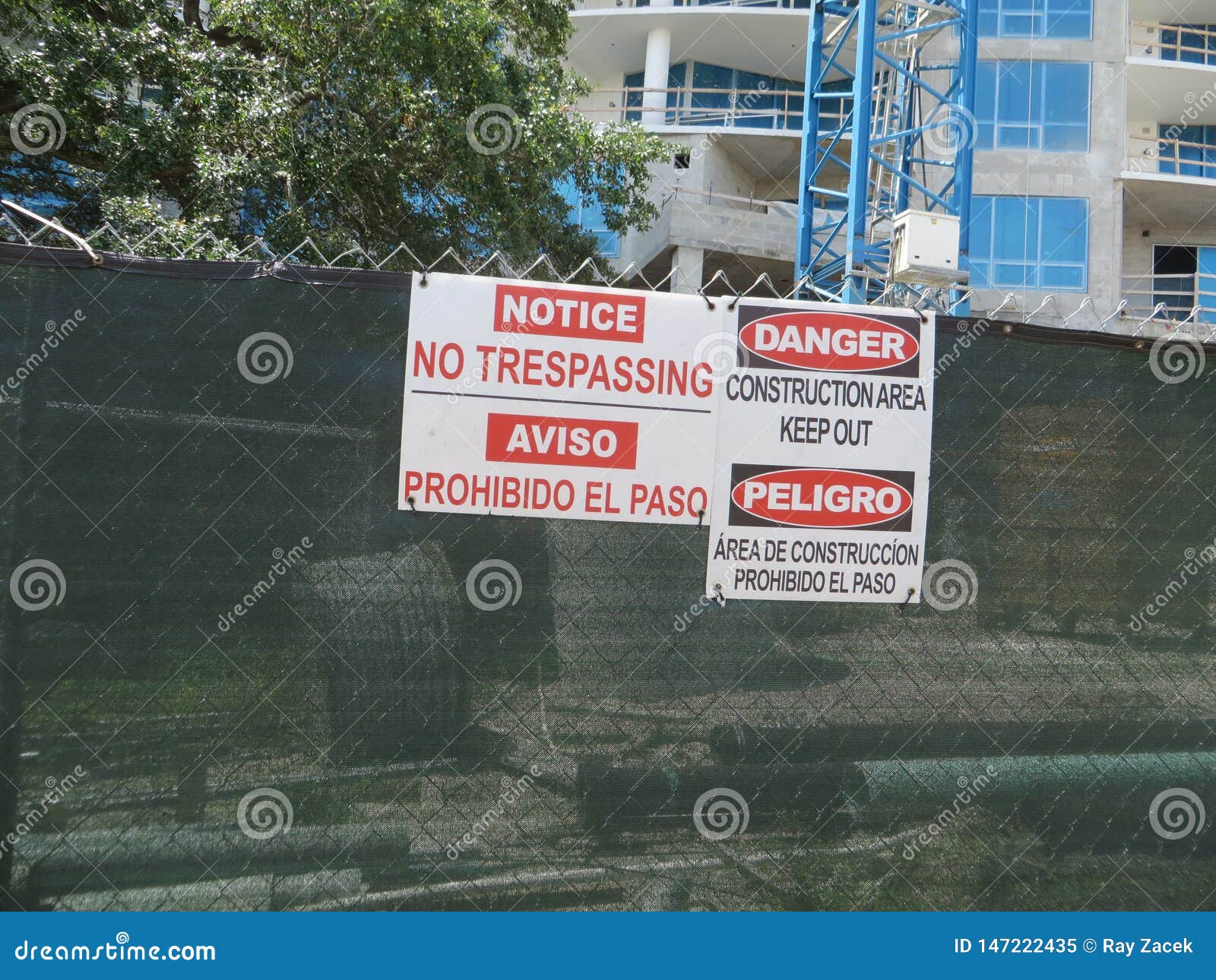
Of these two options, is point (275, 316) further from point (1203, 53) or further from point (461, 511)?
point (1203, 53)

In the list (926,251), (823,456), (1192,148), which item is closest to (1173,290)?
(1192,148)

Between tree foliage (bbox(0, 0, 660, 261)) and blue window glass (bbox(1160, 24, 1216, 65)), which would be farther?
blue window glass (bbox(1160, 24, 1216, 65))

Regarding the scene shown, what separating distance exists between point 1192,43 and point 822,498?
33.7m

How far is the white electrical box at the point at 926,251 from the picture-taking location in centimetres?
1091

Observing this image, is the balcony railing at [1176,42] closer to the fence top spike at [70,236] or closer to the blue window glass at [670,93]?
the blue window glass at [670,93]

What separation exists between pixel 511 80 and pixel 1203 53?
2575 centimetres

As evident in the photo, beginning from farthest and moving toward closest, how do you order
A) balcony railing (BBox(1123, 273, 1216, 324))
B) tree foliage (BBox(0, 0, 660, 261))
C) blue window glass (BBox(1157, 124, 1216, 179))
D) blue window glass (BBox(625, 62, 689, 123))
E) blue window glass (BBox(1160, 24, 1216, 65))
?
blue window glass (BBox(625, 62, 689, 123)), blue window glass (BBox(1157, 124, 1216, 179)), blue window glass (BBox(1160, 24, 1216, 65)), balcony railing (BBox(1123, 273, 1216, 324)), tree foliage (BBox(0, 0, 660, 261))

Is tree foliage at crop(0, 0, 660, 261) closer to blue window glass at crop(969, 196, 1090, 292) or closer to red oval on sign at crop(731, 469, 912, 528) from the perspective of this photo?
red oval on sign at crop(731, 469, 912, 528)

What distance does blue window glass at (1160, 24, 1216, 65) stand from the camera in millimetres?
28984

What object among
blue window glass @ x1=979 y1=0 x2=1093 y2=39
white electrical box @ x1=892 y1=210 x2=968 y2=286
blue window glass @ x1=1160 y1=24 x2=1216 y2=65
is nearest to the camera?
white electrical box @ x1=892 y1=210 x2=968 y2=286

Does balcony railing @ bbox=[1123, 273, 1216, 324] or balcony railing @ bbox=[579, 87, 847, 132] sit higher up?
balcony railing @ bbox=[579, 87, 847, 132]

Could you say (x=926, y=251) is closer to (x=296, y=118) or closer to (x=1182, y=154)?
(x=296, y=118)

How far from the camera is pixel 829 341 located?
367cm

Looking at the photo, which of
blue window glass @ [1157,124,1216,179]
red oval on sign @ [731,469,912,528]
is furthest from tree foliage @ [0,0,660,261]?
blue window glass @ [1157,124,1216,179]
